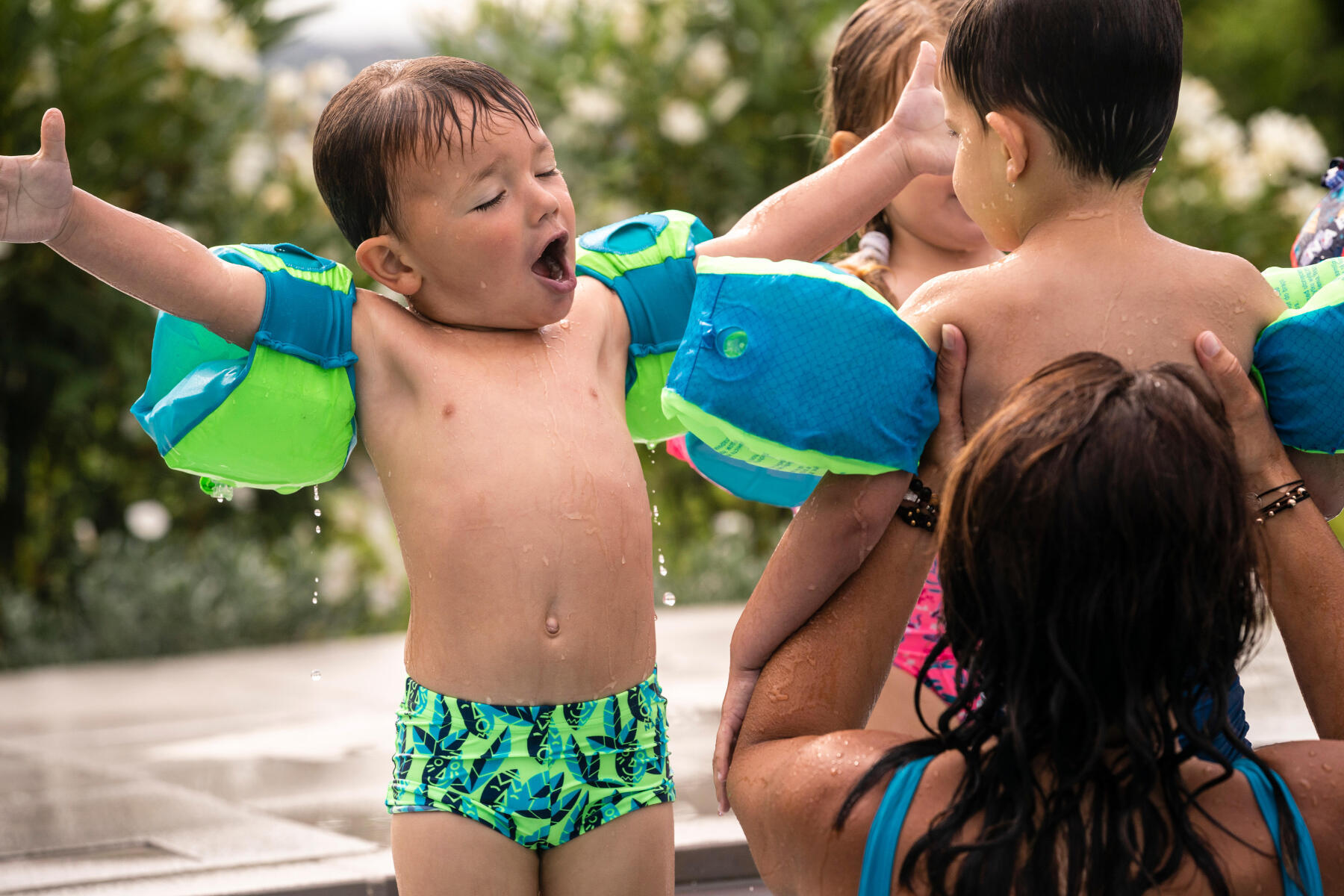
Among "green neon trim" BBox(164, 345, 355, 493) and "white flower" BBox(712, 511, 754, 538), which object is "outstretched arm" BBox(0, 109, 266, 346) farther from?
"white flower" BBox(712, 511, 754, 538)

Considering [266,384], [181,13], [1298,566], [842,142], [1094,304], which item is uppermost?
[181,13]

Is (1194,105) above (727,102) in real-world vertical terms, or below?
below

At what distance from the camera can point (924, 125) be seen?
2277mm

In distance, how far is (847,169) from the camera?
2.34m

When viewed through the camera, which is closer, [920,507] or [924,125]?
[920,507]

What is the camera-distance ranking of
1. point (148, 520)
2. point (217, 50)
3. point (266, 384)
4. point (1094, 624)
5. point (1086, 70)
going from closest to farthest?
point (1094, 624) < point (1086, 70) < point (266, 384) < point (148, 520) < point (217, 50)

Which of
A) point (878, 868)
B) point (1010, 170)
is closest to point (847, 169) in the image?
point (1010, 170)

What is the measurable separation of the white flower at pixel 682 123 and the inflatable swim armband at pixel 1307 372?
5.60 m

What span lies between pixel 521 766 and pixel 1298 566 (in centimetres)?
114

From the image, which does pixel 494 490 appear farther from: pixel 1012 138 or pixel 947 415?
pixel 1012 138

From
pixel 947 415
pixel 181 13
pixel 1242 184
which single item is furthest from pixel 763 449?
pixel 1242 184

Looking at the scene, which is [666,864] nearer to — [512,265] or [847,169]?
[512,265]

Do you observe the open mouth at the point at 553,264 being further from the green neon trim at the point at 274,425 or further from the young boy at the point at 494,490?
the green neon trim at the point at 274,425

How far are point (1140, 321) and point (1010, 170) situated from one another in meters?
0.23
